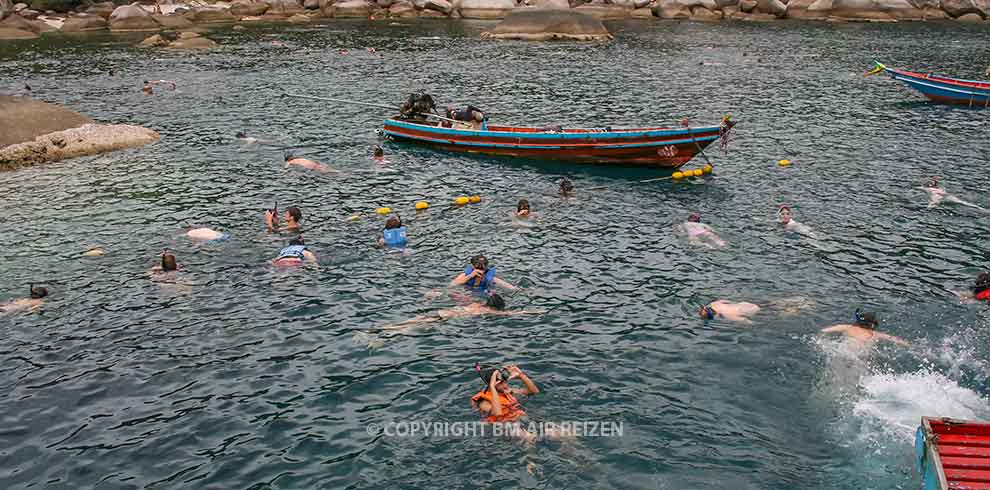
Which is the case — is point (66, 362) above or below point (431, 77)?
below

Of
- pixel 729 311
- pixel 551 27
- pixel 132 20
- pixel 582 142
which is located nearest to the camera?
pixel 729 311

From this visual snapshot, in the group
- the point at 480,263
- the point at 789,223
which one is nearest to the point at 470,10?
the point at 789,223

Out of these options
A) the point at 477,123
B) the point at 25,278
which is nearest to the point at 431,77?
the point at 477,123

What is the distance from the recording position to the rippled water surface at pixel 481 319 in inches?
565

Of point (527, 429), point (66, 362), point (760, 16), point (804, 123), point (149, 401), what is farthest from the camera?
point (760, 16)

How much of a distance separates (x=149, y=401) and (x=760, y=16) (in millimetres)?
83224

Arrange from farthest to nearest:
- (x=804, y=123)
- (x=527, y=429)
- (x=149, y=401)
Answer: (x=804, y=123) < (x=149, y=401) < (x=527, y=429)

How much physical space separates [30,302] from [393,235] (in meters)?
9.39

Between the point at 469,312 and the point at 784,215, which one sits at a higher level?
the point at 784,215

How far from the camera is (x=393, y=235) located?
23.5 meters

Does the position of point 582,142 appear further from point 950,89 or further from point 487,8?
point 487,8

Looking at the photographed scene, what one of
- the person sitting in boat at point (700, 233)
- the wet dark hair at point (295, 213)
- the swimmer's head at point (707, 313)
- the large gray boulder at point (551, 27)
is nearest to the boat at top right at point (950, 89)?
the person sitting in boat at point (700, 233)

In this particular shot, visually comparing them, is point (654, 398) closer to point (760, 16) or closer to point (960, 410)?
point (960, 410)

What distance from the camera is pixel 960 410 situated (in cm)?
1531
